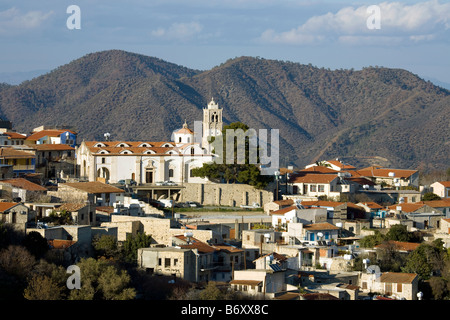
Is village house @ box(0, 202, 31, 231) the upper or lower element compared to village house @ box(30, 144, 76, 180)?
lower

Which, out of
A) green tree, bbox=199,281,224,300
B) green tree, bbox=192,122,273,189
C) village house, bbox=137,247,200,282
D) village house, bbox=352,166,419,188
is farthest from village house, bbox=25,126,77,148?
green tree, bbox=199,281,224,300

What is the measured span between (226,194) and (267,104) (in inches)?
3398

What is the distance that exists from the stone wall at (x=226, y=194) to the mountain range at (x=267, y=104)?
46479mm

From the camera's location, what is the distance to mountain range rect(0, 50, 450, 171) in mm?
99250

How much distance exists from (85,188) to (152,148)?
9958mm

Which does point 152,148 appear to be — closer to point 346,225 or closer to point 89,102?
point 346,225

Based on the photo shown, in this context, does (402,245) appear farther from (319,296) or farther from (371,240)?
(319,296)

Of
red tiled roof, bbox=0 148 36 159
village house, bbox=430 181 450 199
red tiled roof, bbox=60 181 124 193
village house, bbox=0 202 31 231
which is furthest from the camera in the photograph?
village house, bbox=430 181 450 199

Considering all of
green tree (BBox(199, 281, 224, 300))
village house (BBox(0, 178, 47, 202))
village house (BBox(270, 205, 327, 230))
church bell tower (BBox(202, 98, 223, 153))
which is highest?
church bell tower (BBox(202, 98, 223, 153))

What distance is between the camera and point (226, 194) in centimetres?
4516

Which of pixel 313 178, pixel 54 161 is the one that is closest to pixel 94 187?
pixel 54 161

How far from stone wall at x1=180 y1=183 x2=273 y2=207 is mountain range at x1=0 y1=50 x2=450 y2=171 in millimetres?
46479

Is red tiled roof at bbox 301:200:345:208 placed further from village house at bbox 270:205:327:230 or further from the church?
the church

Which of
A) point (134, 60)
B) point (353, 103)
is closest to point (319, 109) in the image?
point (353, 103)
